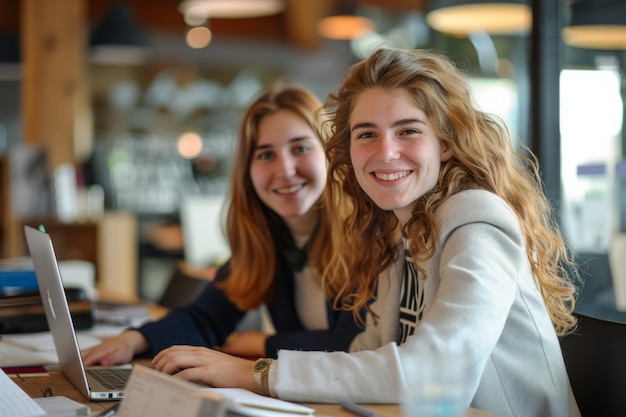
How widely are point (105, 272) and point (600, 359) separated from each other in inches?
189

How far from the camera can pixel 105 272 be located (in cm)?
615

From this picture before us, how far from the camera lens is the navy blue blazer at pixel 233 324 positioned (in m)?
2.43

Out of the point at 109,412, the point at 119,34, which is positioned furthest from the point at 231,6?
the point at 109,412

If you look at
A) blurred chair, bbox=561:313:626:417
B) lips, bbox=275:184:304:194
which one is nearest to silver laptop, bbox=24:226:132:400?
lips, bbox=275:184:304:194

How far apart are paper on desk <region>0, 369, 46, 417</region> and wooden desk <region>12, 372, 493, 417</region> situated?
0.09 m

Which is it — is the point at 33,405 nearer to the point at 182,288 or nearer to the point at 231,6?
the point at 182,288

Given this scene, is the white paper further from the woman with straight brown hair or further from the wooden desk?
the woman with straight brown hair

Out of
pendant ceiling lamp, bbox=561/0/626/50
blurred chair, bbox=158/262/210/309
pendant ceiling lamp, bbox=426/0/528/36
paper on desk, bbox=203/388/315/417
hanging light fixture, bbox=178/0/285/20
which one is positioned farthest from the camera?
hanging light fixture, bbox=178/0/285/20

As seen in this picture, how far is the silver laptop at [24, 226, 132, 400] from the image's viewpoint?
1771 millimetres

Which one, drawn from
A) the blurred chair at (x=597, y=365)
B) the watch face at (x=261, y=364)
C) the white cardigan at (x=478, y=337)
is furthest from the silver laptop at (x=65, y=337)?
the blurred chair at (x=597, y=365)

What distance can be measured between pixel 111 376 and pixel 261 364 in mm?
530

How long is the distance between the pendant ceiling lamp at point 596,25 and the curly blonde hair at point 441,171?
1.16 metres

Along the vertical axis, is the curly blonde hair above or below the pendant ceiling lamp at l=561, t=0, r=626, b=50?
below

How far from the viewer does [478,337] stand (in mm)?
1543
